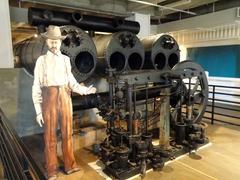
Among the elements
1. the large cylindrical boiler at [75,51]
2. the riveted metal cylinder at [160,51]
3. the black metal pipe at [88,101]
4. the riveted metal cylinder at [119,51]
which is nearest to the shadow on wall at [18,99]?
the large cylindrical boiler at [75,51]

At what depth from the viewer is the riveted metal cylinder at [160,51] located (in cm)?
407

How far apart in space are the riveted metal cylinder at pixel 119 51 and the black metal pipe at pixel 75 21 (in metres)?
0.35

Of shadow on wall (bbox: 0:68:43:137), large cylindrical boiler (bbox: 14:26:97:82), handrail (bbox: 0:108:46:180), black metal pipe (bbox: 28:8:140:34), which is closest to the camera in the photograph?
handrail (bbox: 0:108:46:180)

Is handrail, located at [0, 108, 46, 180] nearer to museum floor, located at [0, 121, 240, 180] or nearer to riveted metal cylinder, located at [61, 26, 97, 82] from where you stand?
museum floor, located at [0, 121, 240, 180]

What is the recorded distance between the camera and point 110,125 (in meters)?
3.04

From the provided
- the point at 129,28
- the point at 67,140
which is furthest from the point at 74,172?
the point at 129,28

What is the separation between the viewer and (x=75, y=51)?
10.00 feet

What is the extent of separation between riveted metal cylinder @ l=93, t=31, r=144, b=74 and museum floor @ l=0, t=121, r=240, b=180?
1493 mm

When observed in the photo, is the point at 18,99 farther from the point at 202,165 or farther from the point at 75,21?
the point at 202,165

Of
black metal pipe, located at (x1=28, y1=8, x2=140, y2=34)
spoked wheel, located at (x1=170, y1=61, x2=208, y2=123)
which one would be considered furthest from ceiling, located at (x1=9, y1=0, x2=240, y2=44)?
spoked wheel, located at (x1=170, y1=61, x2=208, y2=123)

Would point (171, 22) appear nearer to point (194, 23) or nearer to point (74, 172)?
point (194, 23)

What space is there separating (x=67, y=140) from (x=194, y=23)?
5.38m

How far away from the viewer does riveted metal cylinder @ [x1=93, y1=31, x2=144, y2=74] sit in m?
3.50

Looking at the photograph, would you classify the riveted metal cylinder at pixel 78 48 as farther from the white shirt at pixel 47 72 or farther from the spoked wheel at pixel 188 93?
the spoked wheel at pixel 188 93
